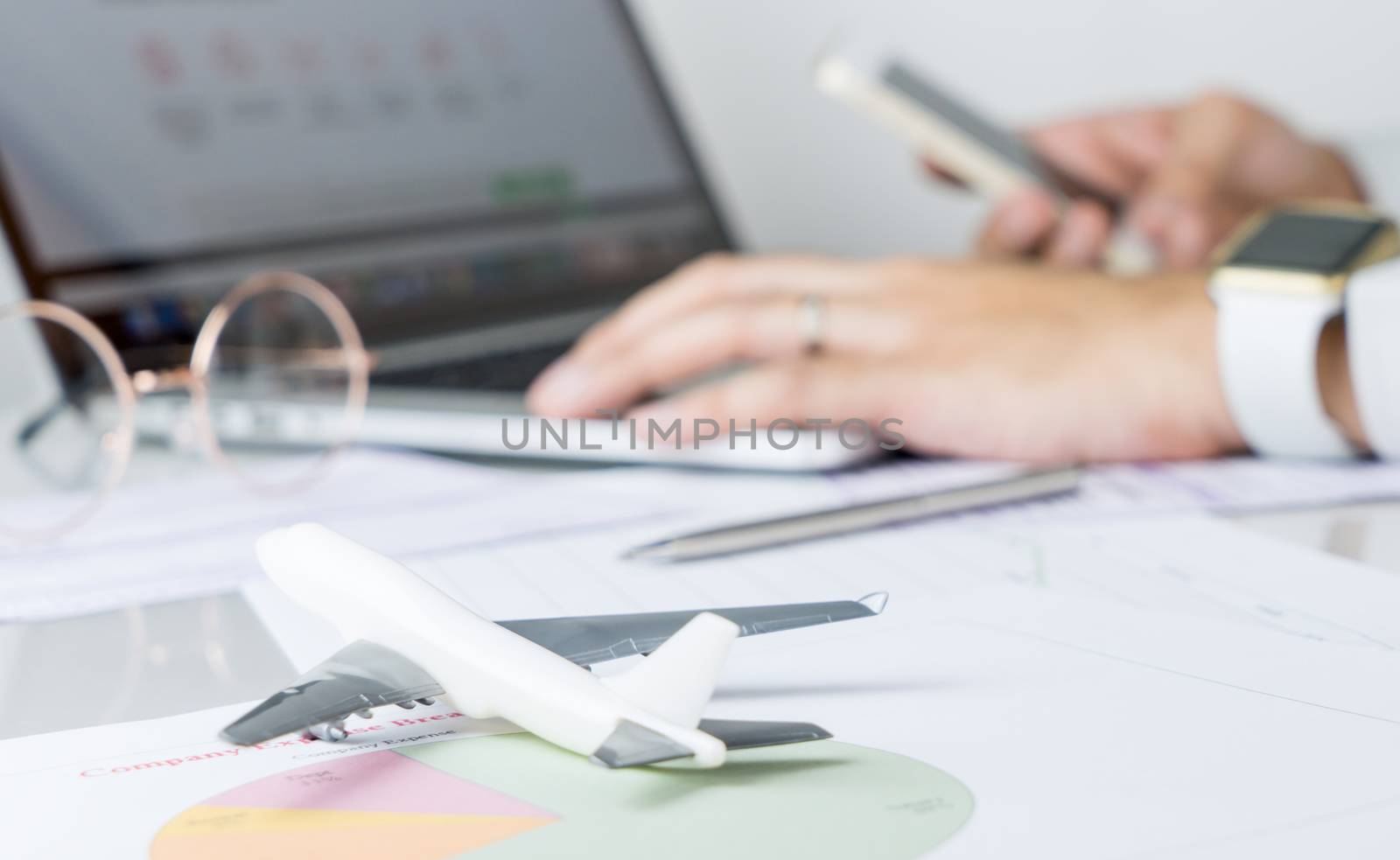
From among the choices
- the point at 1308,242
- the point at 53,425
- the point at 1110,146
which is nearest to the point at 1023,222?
the point at 1110,146

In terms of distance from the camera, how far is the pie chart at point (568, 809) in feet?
0.74

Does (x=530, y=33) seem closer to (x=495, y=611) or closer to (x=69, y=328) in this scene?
(x=69, y=328)

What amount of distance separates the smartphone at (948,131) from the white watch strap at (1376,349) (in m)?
0.30

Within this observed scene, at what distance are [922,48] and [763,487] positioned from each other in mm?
796

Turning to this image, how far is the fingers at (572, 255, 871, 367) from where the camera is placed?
659mm

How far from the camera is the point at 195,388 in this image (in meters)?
0.59

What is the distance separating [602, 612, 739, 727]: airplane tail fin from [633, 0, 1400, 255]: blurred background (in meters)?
0.90

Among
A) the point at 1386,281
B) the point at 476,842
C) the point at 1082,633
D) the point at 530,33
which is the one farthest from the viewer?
the point at 530,33

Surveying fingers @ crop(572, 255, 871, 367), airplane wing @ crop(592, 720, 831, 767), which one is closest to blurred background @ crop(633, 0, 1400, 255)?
fingers @ crop(572, 255, 871, 367)

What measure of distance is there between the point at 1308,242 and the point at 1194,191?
0.29m

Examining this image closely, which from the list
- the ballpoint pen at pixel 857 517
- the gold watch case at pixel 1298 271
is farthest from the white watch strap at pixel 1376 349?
the ballpoint pen at pixel 857 517

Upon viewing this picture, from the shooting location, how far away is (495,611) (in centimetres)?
37

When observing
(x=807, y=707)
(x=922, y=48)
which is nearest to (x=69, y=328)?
(x=807, y=707)

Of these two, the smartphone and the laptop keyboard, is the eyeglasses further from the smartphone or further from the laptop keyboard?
the smartphone
